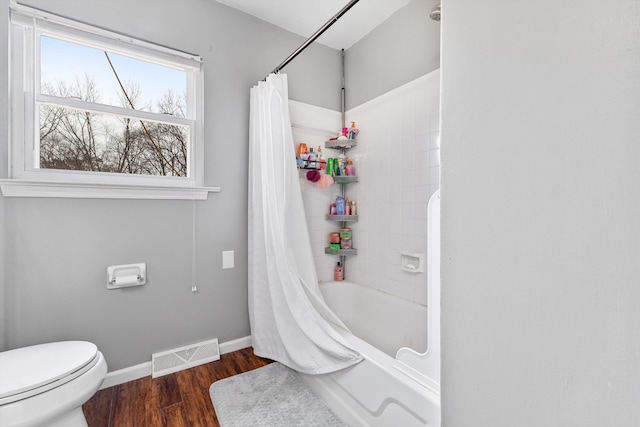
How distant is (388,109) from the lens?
6.84 feet

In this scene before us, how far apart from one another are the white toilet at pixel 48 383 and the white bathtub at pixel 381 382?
1061mm

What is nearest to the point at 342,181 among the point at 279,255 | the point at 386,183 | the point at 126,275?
the point at 386,183

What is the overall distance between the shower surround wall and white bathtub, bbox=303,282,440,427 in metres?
0.14

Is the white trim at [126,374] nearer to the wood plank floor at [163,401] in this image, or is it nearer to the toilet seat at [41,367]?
the wood plank floor at [163,401]

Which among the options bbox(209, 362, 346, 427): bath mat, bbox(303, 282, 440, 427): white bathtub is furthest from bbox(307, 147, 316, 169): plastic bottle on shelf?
bbox(209, 362, 346, 427): bath mat

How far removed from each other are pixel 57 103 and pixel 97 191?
0.51 m

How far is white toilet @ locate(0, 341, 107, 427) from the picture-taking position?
97 centimetres

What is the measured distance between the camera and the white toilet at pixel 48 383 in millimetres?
966

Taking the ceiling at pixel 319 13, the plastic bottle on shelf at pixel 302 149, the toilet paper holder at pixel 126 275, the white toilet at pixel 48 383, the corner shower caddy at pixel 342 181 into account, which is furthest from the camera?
the corner shower caddy at pixel 342 181

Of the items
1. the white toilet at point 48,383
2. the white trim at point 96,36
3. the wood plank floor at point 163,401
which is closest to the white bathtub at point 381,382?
the wood plank floor at point 163,401

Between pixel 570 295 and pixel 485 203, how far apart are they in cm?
15

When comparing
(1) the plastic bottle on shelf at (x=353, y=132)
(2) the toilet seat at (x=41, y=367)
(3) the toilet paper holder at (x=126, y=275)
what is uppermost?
(1) the plastic bottle on shelf at (x=353, y=132)

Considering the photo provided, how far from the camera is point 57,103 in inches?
59.2

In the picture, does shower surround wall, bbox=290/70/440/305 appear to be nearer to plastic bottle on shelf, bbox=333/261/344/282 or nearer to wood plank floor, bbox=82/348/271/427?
plastic bottle on shelf, bbox=333/261/344/282
